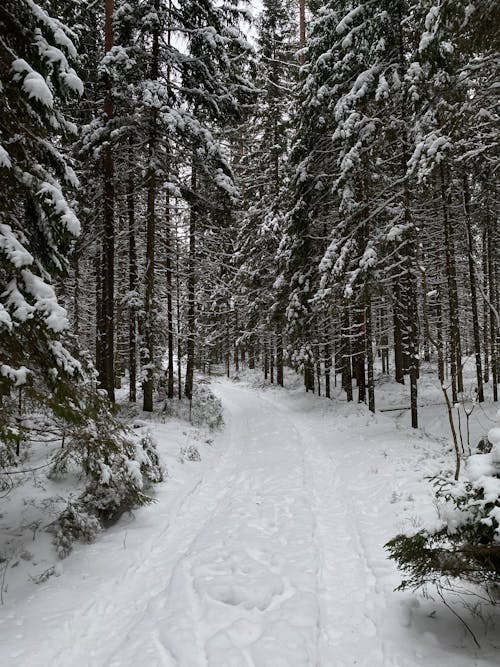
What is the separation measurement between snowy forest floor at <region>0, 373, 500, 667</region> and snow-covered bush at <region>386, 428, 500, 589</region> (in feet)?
1.13

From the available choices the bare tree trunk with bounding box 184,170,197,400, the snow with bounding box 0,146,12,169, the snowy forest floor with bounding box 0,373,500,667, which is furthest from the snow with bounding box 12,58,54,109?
the bare tree trunk with bounding box 184,170,197,400

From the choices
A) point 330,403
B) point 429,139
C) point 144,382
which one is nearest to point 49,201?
point 429,139

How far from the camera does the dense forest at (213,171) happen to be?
5.51 m

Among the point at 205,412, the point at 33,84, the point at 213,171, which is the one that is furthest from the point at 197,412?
the point at 33,84

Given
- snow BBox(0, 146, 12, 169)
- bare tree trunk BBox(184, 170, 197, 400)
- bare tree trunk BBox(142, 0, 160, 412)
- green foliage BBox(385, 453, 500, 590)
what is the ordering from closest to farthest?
green foliage BBox(385, 453, 500, 590)
snow BBox(0, 146, 12, 169)
bare tree trunk BBox(142, 0, 160, 412)
bare tree trunk BBox(184, 170, 197, 400)

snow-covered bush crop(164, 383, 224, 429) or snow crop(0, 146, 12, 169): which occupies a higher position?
snow crop(0, 146, 12, 169)

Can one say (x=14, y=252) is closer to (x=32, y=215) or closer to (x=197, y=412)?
(x=32, y=215)

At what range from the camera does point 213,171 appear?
13.7m

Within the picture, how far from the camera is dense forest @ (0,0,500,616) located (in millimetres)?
5508

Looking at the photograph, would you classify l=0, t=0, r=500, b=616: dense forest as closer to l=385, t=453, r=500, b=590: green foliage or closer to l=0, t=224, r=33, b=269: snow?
l=0, t=224, r=33, b=269: snow

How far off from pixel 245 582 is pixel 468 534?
2.73 meters

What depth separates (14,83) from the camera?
5.34 meters

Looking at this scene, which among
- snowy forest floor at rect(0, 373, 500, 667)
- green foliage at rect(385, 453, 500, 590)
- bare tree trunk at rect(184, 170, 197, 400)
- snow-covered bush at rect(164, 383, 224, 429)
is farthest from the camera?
bare tree trunk at rect(184, 170, 197, 400)

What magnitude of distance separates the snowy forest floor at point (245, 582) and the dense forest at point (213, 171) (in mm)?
1087
